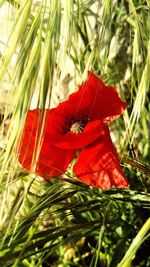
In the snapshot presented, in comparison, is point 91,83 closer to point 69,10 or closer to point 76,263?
point 69,10

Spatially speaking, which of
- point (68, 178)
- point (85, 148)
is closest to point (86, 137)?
point (85, 148)

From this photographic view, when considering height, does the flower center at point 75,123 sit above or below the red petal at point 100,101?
below

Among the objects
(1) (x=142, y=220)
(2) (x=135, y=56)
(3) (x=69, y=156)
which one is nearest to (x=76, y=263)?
(1) (x=142, y=220)

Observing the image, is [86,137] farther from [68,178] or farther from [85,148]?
[68,178]

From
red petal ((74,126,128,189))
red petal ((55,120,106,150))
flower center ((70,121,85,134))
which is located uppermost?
flower center ((70,121,85,134))

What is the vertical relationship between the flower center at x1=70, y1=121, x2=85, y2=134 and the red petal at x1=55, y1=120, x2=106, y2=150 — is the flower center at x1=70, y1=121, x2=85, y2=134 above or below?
above
